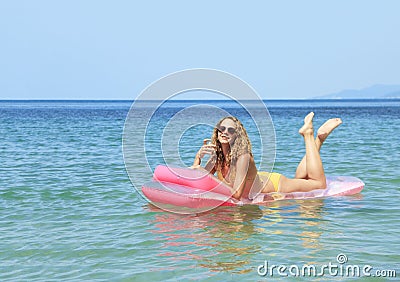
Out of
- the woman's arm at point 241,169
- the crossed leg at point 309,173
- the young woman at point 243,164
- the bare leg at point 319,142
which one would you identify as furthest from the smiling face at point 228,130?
the bare leg at point 319,142

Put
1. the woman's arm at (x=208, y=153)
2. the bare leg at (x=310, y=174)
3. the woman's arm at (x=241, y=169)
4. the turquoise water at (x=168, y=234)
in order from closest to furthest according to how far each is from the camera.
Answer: the turquoise water at (x=168, y=234) < the woman's arm at (x=241, y=169) < the woman's arm at (x=208, y=153) < the bare leg at (x=310, y=174)

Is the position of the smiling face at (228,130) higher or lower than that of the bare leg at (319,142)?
higher

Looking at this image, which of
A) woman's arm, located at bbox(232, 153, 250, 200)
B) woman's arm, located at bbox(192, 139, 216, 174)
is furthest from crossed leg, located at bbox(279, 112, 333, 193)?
woman's arm, located at bbox(192, 139, 216, 174)

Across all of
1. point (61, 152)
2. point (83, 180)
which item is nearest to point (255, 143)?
point (61, 152)

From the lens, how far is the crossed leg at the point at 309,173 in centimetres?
749

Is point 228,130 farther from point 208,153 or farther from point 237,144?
point 208,153

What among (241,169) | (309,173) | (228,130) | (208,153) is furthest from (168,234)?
(309,173)

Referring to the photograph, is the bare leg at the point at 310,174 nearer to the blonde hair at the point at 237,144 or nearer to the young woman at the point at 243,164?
the young woman at the point at 243,164

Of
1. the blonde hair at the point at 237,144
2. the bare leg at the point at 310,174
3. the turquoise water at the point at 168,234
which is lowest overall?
the turquoise water at the point at 168,234

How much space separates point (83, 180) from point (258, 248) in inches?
200

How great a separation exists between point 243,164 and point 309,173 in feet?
4.44

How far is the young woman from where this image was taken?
6.72 metres

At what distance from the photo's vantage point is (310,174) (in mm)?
7613

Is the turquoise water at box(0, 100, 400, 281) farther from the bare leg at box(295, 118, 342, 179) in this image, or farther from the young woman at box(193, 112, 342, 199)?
the bare leg at box(295, 118, 342, 179)
